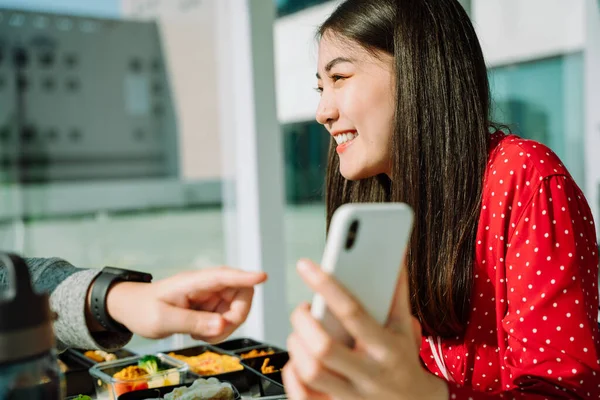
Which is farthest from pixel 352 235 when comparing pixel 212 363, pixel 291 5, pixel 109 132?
pixel 109 132

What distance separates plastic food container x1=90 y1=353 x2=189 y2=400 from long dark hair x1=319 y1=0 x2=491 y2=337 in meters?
0.49

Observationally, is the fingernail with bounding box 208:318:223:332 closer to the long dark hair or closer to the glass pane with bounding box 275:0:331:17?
the long dark hair

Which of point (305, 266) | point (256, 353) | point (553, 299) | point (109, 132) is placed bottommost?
point (256, 353)

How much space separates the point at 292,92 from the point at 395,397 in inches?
102

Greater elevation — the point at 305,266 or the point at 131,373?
the point at 305,266

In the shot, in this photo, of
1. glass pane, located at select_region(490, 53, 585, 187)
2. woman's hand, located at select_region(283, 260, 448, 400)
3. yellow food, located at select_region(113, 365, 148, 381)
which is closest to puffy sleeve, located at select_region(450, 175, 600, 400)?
woman's hand, located at select_region(283, 260, 448, 400)

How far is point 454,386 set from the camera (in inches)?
29.6

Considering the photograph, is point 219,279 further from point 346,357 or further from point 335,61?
point 335,61

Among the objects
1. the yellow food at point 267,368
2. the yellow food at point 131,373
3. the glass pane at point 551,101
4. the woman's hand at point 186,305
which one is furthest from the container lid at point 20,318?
the glass pane at point 551,101

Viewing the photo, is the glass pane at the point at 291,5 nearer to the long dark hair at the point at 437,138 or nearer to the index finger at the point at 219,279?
the long dark hair at the point at 437,138

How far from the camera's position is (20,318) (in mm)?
626

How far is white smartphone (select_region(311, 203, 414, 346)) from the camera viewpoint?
608 millimetres

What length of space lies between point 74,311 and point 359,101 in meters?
0.70

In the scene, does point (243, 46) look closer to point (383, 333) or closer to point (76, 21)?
point (76, 21)
